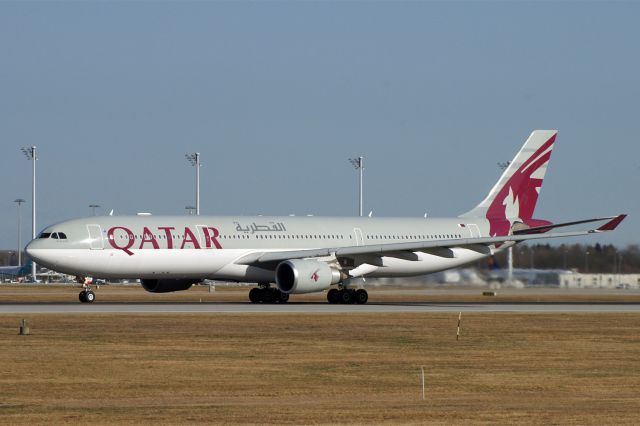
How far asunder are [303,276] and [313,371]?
27817 mm

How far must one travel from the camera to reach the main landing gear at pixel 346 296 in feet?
203

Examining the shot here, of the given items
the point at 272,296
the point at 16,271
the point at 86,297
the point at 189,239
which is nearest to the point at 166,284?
the point at 86,297

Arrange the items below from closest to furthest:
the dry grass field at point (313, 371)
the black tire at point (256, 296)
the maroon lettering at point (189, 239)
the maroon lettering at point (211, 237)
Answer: the dry grass field at point (313, 371) → the maroon lettering at point (189, 239) → the maroon lettering at point (211, 237) → the black tire at point (256, 296)

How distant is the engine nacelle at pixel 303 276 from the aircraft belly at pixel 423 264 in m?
5.97

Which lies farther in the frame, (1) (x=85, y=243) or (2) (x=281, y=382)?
(1) (x=85, y=243)

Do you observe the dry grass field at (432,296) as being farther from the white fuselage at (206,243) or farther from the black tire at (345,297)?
the black tire at (345,297)

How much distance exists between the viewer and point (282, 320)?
154ft

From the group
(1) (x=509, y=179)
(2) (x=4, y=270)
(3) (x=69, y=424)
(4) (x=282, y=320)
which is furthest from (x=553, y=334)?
(2) (x=4, y=270)

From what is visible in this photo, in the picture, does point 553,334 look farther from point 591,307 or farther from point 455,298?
point 455,298

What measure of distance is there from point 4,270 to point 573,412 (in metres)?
142

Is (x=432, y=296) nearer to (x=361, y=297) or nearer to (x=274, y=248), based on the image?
(x=361, y=297)

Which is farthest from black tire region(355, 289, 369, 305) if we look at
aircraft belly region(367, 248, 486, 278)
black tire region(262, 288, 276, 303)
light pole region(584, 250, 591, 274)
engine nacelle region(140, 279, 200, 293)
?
light pole region(584, 250, 591, 274)

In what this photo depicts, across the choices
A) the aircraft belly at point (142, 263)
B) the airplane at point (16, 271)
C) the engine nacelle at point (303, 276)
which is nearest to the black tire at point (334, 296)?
the engine nacelle at point (303, 276)

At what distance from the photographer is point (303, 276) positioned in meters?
57.7
